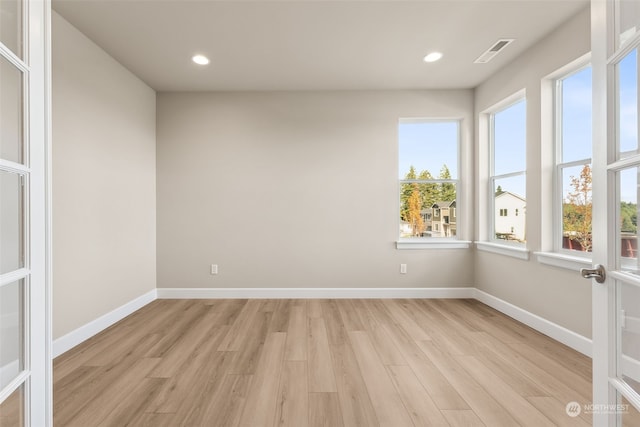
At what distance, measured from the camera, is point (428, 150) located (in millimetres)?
3846

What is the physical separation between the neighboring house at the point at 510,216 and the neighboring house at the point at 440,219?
511mm

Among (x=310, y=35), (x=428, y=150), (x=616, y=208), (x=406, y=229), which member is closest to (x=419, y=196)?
(x=406, y=229)

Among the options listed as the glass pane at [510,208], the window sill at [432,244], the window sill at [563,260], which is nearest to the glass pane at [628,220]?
the window sill at [563,260]

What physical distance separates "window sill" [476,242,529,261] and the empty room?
3 cm

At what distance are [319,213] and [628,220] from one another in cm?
303

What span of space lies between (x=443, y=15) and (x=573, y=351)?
2.91 metres

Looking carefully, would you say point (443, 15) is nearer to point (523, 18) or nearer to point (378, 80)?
point (523, 18)

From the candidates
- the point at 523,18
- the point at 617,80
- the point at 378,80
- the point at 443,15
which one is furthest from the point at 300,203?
the point at 617,80

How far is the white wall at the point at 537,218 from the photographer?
7.54 feet

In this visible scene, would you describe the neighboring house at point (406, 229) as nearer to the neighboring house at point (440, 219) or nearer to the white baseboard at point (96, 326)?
the neighboring house at point (440, 219)

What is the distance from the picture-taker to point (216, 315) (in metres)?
3.10

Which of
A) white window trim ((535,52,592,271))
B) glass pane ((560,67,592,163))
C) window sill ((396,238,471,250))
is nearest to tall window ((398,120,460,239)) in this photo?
window sill ((396,238,471,250))

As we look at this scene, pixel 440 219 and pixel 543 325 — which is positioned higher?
pixel 440 219

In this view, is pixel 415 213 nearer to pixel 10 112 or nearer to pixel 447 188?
pixel 447 188
